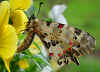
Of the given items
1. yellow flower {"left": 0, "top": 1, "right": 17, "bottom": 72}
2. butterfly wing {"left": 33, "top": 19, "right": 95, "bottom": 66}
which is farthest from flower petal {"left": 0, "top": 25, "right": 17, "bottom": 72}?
butterfly wing {"left": 33, "top": 19, "right": 95, "bottom": 66}

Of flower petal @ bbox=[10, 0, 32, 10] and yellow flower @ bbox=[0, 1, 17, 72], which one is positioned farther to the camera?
flower petal @ bbox=[10, 0, 32, 10]

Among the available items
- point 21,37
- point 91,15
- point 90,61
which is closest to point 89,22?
point 91,15

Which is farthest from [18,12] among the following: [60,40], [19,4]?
[60,40]

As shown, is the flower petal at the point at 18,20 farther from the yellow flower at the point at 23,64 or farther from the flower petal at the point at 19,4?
the yellow flower at the point at 23,64

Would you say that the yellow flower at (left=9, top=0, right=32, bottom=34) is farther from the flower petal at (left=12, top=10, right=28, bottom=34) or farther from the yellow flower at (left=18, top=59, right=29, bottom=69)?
the yellow flower at (left=18, top=59, right=29, bottom=69)

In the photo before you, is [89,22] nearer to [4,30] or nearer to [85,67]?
[85,67]

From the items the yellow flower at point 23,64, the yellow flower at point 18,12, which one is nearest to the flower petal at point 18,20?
the yellow flower at point 18,12

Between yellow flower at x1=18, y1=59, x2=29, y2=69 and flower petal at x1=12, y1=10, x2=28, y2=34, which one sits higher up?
flower petal at x1=12, y1=10, x2=28, y2=34

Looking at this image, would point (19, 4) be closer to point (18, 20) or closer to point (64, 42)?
point (18, 20)
